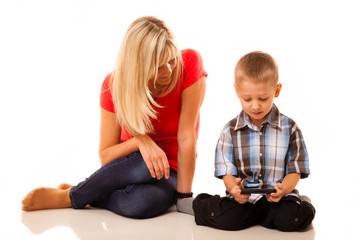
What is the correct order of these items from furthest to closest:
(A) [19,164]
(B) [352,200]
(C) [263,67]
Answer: (A) [19,164], (B) [352,200], (C) [263,67]

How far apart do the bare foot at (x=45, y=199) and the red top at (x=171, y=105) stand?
348 millimetres

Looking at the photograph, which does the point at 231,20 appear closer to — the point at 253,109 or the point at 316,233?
the point at 253,109

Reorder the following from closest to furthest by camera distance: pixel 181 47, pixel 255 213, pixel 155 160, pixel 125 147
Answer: pixel 255 213
pixel 155 160
pixel 125 147
pixel 181 47

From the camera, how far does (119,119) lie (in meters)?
1.99

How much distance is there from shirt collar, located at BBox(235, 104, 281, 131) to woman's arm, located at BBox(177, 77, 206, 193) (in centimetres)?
23

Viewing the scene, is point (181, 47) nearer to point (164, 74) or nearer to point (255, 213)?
point (164, 74)

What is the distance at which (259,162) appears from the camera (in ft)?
5.91

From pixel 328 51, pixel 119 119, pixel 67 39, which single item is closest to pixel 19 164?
pixel 67 39

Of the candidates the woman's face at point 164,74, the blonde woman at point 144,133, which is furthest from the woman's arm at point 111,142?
the woman's face at point 164,74

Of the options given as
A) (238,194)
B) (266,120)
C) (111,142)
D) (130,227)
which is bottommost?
(130,227)

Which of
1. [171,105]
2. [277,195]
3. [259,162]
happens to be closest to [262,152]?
[259,162]

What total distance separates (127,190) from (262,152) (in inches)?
21.3

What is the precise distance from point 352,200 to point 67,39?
1.83 metres

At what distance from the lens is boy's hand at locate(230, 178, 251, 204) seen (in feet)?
5.61
